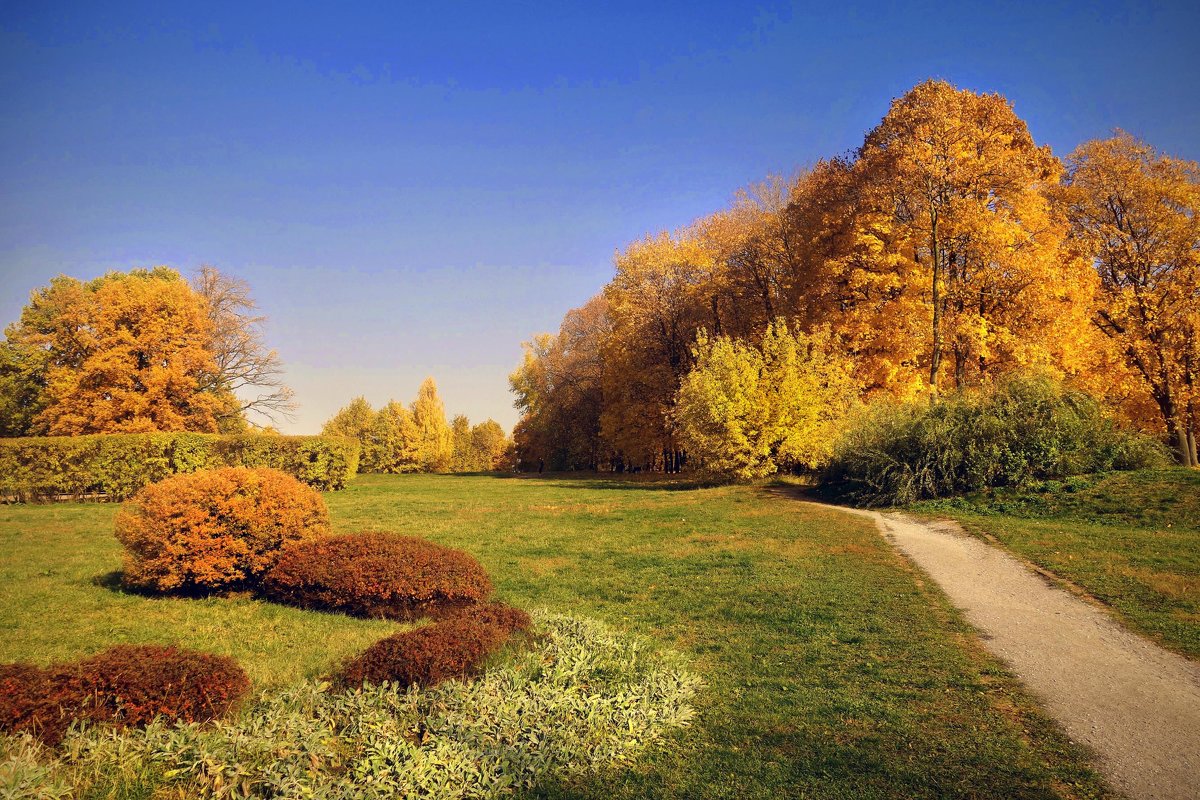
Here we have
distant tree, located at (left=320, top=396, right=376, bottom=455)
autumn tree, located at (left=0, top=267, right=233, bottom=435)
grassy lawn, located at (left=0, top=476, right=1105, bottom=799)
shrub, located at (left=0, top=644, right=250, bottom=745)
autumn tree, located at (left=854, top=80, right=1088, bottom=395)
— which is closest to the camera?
grassy lawn, located at (left=0, top=476, right=1105, bottom=799)

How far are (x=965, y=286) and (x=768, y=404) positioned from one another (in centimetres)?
768

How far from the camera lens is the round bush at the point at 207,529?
8.85 metres

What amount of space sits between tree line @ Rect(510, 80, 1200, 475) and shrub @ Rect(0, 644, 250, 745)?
1948 cm

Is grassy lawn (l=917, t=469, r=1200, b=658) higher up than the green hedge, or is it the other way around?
the green hedge

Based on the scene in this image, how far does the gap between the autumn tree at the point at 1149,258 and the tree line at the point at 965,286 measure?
0.20 feet

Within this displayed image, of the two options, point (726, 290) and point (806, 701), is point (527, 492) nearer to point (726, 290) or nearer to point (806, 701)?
point (726, 290)

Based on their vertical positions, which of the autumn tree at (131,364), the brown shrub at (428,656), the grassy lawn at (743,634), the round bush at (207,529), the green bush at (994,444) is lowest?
the grassy lawn at (743,634)

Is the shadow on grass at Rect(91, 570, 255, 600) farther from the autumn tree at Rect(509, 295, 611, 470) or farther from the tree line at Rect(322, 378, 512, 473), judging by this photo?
the tree line at Rect(322, 378, 512, 473)

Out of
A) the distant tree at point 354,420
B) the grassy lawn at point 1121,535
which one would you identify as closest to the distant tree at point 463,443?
the distant tree at point 354,420

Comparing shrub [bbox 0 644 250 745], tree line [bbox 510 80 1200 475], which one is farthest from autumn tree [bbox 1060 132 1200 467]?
shrub [bbox 0 644 250 745]

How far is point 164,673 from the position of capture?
16.3 feet

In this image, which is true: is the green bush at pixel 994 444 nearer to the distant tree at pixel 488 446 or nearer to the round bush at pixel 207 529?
the round bush at pixel 207 529

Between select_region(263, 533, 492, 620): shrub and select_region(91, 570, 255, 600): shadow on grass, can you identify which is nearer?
select_region(263, 533, 492, 620): shrub

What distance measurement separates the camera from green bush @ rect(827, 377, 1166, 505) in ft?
49.5
